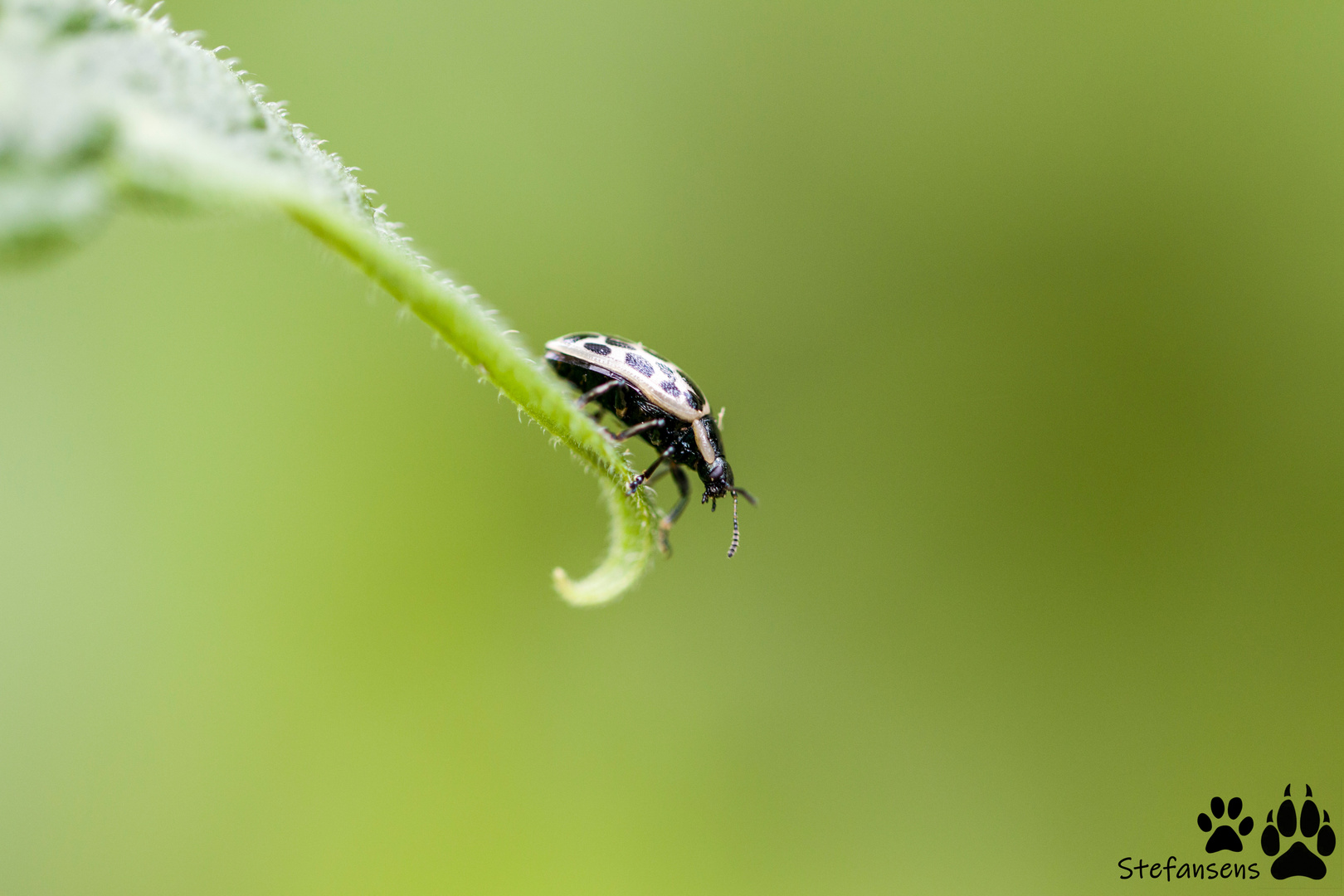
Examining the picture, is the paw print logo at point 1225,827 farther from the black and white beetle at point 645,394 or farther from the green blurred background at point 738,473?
the black and white beetle at point 645,394

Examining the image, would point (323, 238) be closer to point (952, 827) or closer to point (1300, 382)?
point (952, 827)

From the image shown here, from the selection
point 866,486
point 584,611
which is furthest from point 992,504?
point 584,611

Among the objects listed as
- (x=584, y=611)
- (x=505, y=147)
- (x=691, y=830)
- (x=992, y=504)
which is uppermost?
(x=505, y=147)

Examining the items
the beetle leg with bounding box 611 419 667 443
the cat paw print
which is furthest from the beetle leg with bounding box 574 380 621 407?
the cat paw print

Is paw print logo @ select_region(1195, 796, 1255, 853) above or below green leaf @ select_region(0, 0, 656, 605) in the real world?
above

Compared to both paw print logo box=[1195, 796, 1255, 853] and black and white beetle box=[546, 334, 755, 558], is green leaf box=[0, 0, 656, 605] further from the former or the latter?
paw print logo box=[1195, 796, 1255, 853]

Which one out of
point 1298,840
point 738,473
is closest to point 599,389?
point 738,473

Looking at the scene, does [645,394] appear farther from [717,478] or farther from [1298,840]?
[1298,840]
